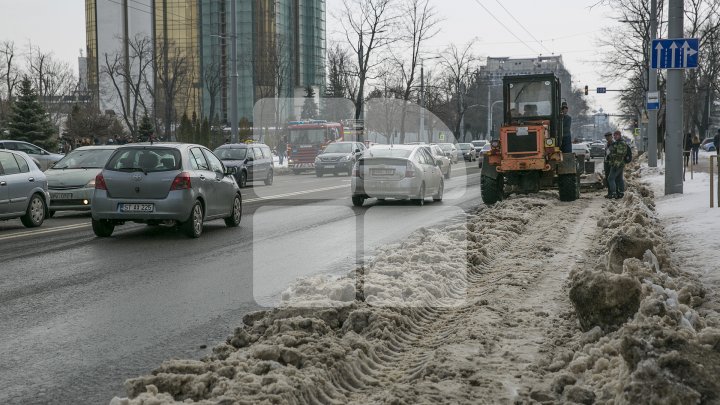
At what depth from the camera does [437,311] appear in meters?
7.36

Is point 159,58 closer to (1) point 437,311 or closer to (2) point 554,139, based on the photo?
(2) point 554,139

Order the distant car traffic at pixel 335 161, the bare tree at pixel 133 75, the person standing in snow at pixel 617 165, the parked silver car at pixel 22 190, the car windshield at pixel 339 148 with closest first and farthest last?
the parked silver car at pixel 22 190 → the person standing in snow at pixel 617 165 → the distant car traffic at pixel 335 161 → the car windshield at pixel 339 148 → the bare tree at pixel 133 75

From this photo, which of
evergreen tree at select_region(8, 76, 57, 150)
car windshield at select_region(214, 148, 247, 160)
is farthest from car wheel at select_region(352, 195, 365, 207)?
evergreen tree at select_region(8, 76, 57, 150)

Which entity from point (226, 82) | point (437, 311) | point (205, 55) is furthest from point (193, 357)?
point (205, 55)

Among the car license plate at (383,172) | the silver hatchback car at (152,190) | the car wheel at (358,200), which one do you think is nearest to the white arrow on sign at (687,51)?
the car license plate at (383,172)

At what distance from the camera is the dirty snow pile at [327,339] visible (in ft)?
15.6

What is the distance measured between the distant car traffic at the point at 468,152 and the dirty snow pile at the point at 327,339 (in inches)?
2299

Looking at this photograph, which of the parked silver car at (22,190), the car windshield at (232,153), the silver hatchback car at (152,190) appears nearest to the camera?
the silver hatchback car at (152,190)

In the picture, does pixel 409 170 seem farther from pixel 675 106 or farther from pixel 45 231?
pixel 45 231

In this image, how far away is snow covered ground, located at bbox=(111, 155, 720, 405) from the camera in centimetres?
448

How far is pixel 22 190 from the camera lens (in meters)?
15.7

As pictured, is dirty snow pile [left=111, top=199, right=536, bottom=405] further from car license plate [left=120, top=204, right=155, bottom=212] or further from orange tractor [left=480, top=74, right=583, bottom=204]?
orange tractor [left=480, top=74, right=583, bottom=204]

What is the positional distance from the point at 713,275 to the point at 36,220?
12195mm

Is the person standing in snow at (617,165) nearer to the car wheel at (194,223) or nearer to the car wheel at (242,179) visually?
the car wheel at (194,223)
